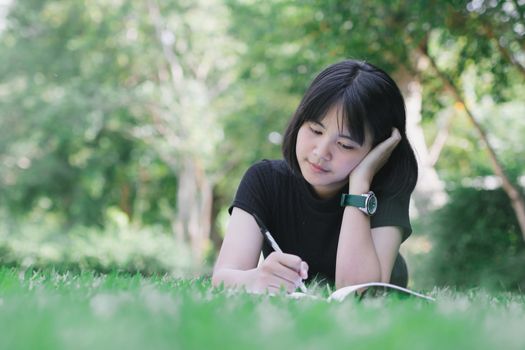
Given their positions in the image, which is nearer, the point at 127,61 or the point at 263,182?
the point at 263,182

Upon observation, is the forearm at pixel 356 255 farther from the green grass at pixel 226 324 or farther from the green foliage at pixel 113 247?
the green foliage at pixel 113 247

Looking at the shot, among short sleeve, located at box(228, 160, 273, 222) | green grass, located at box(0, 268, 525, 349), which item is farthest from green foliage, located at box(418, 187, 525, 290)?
green grass, located at box(0, 268, 525, 349)

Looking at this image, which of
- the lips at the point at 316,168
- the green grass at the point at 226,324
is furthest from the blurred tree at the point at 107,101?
the green grass at the point at 226,324

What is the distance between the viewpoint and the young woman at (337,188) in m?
2.86

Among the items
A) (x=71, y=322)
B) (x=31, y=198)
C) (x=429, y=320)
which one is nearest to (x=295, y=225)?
(x=429, y=320)

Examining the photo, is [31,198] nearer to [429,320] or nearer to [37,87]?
[37,87]

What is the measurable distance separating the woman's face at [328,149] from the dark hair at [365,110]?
33 millimetres

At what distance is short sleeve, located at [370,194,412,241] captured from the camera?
3039mm

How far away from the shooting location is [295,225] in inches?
129

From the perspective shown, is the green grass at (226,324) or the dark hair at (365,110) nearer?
the green grass at (226,324)

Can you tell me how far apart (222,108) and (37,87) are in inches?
203

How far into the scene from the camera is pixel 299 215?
328 centimetres

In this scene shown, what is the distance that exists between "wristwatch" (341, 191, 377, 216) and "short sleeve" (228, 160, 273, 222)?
1.37ft

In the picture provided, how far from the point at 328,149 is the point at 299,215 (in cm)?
53
